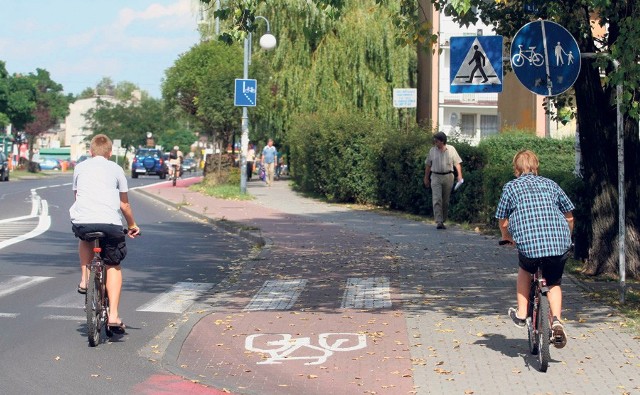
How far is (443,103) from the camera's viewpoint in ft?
172

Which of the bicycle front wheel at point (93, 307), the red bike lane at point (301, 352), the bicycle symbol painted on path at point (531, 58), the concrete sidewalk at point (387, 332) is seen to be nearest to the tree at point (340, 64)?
the concrete sidewalk at point (387, 332)

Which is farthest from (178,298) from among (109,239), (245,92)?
(245,92)

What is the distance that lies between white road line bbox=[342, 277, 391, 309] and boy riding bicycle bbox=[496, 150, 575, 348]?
3.07m

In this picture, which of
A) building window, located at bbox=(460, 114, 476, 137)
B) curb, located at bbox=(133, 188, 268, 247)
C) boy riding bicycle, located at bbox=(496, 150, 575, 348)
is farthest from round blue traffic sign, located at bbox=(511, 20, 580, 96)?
building window, located at bbox=(460, 114, 476, 137)

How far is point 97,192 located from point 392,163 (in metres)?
16.6

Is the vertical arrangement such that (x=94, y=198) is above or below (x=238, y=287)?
above

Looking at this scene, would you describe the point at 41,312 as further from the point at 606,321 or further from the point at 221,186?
the point at 221,186

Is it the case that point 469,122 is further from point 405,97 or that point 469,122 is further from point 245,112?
point 405,97

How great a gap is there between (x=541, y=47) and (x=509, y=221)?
2.80 meters

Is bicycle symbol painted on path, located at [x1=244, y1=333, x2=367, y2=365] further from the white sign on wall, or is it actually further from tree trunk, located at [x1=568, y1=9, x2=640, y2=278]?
the white sign on wall

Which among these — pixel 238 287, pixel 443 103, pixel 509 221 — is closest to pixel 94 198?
pixel 509 221

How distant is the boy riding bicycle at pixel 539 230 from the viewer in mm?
8094

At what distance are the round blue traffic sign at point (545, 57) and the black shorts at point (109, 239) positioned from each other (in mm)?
4034

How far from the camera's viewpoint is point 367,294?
12258 mm
